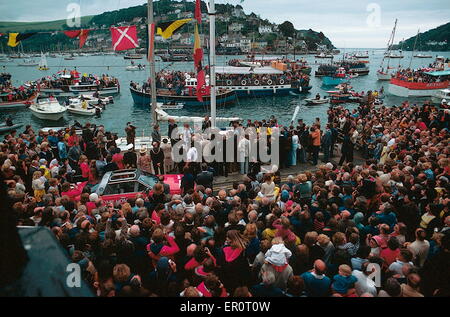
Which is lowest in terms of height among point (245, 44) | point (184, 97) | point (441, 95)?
point (184, 97)

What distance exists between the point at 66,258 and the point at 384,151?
11201mm

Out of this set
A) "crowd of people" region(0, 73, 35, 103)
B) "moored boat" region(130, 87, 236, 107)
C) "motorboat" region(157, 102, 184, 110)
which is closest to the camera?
"crowd of people" region(0, 73, 35, 103)

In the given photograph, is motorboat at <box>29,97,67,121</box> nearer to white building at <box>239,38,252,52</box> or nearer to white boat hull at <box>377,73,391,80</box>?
white boat hull at <box>377,73,391,80</box>

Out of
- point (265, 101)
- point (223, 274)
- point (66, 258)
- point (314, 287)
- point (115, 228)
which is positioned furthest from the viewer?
point (265, 101)

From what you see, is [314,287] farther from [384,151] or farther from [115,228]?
[384,151]

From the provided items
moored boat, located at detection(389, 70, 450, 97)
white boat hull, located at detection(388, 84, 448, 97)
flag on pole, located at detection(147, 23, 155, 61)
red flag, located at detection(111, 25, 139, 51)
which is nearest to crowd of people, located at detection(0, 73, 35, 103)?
red flag, located at detection(111, 25, 139, 51)

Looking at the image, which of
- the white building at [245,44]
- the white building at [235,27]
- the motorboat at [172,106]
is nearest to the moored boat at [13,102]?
the motorboat at [172,106]

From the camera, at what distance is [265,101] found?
49000 mm

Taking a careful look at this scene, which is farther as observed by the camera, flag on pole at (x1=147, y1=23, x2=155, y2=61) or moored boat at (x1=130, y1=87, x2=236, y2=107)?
moored boat at (x1=130, y1=87, x2=236, y2=107)

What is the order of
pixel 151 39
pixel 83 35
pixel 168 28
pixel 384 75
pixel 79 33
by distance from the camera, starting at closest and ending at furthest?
pixel 168 28 → pixel 151 39 → pixel 79 33 → pixel 83 35 → pixel 384 75

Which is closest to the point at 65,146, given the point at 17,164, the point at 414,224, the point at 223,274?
the point at 17,164

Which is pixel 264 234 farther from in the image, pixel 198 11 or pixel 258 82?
pixel 258 82

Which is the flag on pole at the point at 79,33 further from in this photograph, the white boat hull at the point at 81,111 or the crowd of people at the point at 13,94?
the crowd of people at the point at 13,94

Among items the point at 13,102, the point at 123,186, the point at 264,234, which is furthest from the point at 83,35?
the point at 13,102
